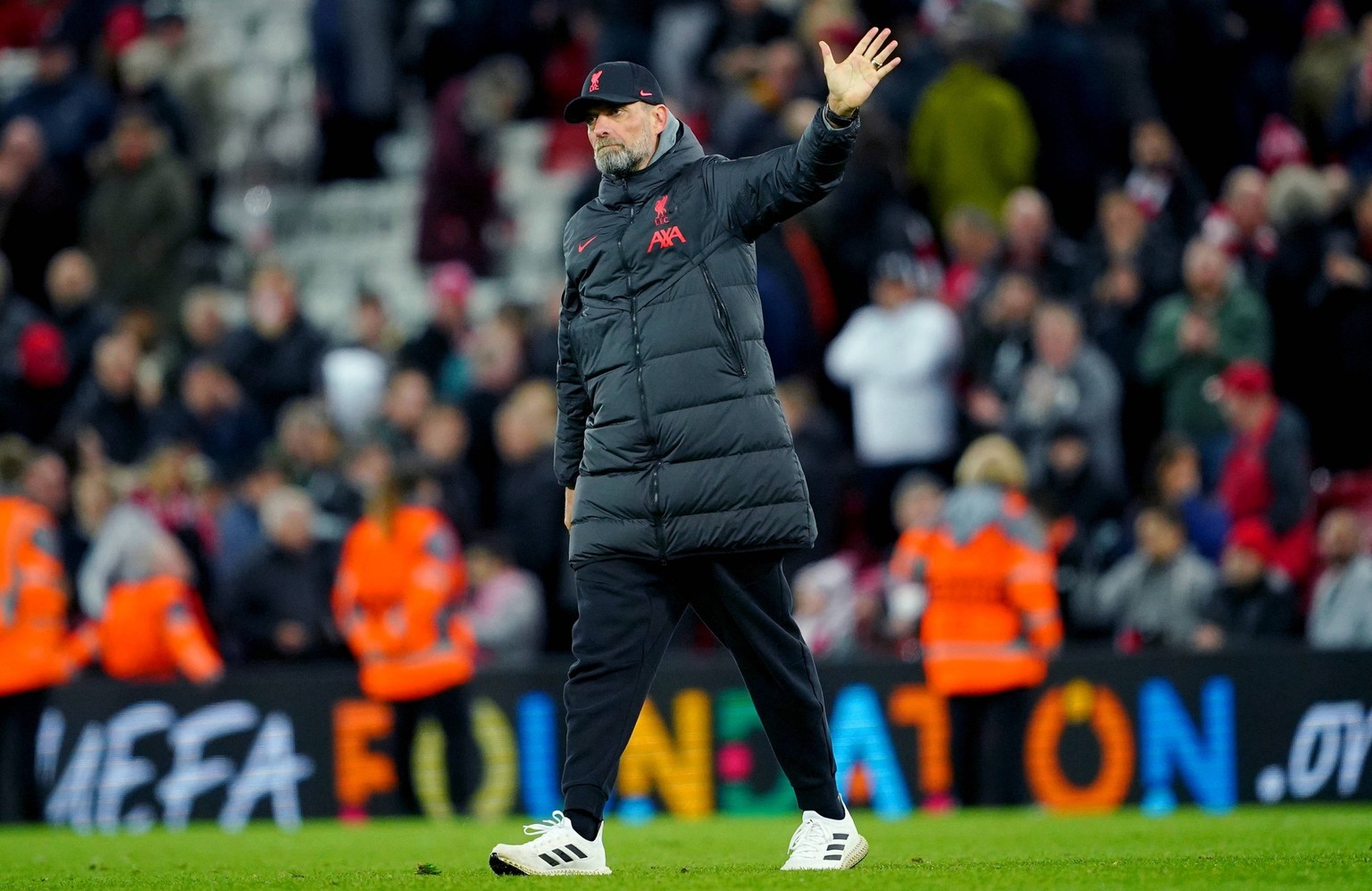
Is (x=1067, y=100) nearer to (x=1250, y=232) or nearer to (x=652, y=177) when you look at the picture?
(x=1250, y=232)

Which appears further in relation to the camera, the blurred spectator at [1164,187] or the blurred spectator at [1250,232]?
the blurred spectator at [1164,187]

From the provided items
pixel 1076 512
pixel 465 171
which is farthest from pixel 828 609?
pixel 465 171

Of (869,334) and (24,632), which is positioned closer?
(24,632)

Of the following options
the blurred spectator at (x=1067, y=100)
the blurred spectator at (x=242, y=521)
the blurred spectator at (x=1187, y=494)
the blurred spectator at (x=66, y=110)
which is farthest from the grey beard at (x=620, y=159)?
the blurred spectator at (x=66, y=110)

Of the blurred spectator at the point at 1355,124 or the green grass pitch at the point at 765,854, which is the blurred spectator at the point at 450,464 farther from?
the blurred spectator at the point at 1355,124

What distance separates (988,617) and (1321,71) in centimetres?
500

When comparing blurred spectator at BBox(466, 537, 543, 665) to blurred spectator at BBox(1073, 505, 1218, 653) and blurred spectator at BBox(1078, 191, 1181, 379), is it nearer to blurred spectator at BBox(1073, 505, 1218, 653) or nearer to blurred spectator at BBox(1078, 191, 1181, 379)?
blurred spectator at BBox(1073, 505, 1218, 653)

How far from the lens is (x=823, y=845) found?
22.3 feet

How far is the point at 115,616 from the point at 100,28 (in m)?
8.10

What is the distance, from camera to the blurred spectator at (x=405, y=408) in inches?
612

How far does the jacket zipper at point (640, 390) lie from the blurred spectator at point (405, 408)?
8692 millimetres

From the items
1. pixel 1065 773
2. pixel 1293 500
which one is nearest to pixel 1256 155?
pixel 1293 500

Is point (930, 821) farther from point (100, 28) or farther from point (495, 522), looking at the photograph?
point (100, 28)

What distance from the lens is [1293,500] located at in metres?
12.8
